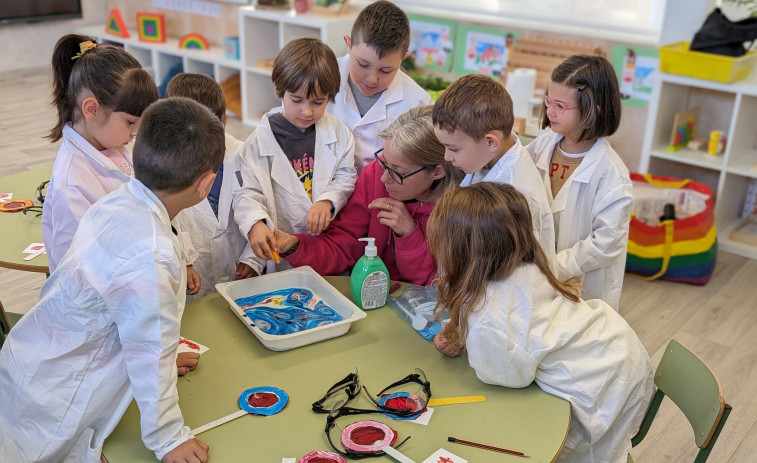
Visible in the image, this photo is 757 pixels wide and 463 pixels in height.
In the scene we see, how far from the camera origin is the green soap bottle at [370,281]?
1.92 meters

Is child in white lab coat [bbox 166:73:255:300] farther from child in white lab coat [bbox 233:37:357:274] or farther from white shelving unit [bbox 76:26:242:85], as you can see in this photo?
white shelving unit [bbox 76:26:242:85]

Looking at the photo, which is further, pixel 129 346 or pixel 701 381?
pixel 701 381

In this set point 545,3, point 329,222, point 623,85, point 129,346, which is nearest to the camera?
point 129,346

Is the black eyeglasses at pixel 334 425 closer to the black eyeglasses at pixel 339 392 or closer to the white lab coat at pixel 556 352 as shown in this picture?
the black eyeglasses at pixel 339 392

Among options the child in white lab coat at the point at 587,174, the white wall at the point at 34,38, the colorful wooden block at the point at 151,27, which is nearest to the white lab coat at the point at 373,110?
the child in white lab coat at the point at 587,174

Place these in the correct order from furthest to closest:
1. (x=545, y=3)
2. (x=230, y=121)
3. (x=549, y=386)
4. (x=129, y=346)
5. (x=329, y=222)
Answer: (x=230, y=121) < (x=545, y=3) < (x=329, y=222) < (x=549, y=386) < (x=129, y=346)

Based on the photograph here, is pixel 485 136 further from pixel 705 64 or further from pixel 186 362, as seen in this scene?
pixel 705 64

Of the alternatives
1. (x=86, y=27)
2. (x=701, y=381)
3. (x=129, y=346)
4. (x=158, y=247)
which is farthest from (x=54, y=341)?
(x=86, y=27)

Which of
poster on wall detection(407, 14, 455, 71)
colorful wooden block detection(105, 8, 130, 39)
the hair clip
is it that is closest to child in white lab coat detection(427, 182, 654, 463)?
the hair clip

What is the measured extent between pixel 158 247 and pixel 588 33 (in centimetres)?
379

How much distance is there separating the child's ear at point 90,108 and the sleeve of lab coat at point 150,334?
0.72m

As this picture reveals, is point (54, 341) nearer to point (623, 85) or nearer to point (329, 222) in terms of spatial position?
point (329, 222)

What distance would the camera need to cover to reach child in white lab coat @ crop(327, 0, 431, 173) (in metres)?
2.38

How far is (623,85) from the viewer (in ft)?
14.6
